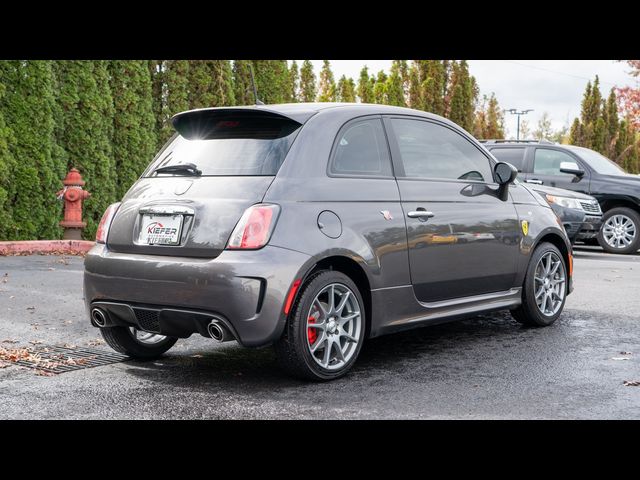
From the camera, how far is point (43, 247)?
40.4 ft

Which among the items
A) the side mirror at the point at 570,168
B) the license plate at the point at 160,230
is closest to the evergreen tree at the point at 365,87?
the side mirror at the point at 570,168

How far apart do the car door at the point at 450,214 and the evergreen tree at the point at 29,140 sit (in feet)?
30.0

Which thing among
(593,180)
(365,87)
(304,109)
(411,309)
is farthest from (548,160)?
(365,87)

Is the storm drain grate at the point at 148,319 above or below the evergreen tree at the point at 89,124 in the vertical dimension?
below

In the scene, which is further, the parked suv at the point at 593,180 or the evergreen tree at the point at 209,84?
the evergreen tree at the point at 209,84

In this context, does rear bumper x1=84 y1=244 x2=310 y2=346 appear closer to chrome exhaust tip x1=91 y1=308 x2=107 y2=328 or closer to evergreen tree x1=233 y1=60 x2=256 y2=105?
chrome exhaust tip x1=91 y1=308 x2=107 y2=328

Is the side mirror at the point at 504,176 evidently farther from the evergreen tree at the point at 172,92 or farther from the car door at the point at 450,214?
the evergreen tree at the point at 172,92

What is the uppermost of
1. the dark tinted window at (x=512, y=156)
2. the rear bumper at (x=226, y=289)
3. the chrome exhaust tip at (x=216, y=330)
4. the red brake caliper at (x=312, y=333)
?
the dark tinted window at (x=512, y=156)

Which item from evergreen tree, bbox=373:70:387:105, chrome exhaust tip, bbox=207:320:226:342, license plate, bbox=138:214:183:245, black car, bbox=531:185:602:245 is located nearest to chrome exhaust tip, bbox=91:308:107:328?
license plate, bbox=138:214:183:245

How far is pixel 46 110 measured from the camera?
13.7 metres

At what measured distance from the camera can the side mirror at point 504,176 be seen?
639cm
